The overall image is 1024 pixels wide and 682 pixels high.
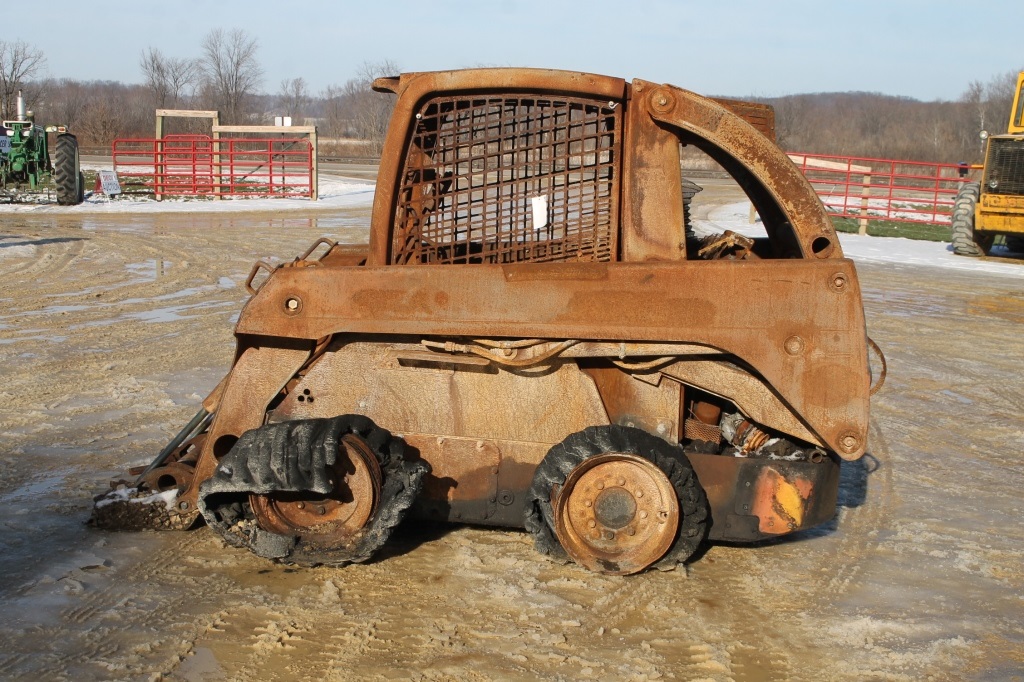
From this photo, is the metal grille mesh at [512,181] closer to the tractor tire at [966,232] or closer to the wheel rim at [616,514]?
the wheel rim at [616,514]

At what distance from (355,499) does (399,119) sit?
4.93ft

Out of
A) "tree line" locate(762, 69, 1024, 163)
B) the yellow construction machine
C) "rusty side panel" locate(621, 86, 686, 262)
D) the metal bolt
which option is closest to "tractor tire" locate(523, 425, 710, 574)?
the metal bolt

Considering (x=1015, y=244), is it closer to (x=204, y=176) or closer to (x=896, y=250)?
(x=896, y=250)

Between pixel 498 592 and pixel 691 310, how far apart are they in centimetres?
130

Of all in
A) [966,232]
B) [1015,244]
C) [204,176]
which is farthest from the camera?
[204,176]

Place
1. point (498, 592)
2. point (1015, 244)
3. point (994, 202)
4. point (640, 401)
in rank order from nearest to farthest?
point (498, 592) → point (640, 401) → point (994, 202) → point (1015, 244)

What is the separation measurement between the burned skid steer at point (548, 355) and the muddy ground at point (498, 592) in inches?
8.5

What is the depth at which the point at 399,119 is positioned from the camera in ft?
14.2

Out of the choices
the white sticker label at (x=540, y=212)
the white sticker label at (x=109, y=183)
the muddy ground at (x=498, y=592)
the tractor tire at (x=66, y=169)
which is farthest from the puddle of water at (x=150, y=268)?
the white sticker label at (x=109, y=183)

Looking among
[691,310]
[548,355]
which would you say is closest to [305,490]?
[548,355]

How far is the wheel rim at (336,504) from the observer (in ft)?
13.9

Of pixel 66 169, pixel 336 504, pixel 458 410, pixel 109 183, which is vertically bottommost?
pixel 336 504

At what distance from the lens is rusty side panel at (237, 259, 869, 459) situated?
13.3 ft

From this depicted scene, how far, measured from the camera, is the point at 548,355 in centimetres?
425
